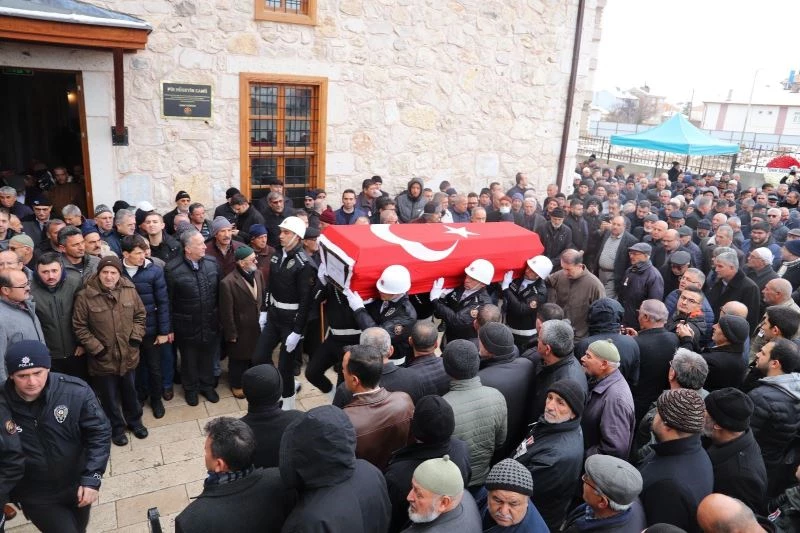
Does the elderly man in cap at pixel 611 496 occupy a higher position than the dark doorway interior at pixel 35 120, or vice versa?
the dark doorway interior at pixel 35 120

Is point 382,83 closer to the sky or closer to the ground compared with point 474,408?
closer to the sky

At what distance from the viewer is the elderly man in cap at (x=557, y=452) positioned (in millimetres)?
2574

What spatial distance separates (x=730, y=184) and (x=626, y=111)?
148 feet

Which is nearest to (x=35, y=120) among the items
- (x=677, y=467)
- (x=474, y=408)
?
(x=474, y=408)

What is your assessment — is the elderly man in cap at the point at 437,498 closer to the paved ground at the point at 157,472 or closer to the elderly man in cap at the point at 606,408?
the elderly man in cap at the point at 606,408

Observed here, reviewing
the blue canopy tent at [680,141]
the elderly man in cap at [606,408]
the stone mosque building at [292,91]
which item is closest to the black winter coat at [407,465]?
the elderly man in cap at [606,408]

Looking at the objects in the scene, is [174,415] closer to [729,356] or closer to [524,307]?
[524,307]

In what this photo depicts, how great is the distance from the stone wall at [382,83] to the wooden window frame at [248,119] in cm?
7

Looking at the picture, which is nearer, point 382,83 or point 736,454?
point 736,454

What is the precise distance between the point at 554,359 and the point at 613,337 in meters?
0.61

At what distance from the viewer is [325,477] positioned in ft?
6.66

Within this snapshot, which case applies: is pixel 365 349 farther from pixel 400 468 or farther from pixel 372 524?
pixel 372 524

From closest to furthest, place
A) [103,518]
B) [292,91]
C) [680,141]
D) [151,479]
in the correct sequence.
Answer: [103,518] → [151,479] → [292,91] → [680,141]

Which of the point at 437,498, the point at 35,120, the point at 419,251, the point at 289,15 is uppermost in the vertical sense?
the point at 289,15
